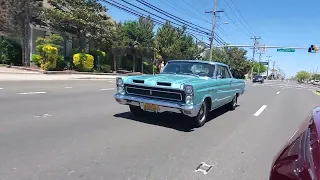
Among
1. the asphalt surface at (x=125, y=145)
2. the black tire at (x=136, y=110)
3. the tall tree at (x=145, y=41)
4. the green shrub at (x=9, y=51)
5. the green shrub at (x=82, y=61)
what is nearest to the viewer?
the asphalt surface at (x=125, y=145)

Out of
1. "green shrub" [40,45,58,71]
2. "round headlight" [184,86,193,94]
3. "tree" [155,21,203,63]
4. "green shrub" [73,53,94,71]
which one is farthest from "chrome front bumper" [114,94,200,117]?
"tree" [155,21,203,63]

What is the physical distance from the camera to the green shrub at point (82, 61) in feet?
101

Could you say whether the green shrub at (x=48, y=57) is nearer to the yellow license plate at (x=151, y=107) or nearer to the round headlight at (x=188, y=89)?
the yellow license plate at (x=151, y=107)

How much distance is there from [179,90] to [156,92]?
2.06ft

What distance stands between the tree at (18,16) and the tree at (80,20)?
75.6 inches

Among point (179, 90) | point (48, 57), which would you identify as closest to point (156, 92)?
point (179, 90)

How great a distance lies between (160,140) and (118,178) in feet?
7.31

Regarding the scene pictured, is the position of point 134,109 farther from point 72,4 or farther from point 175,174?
point 72,4

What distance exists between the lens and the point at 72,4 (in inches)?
1221

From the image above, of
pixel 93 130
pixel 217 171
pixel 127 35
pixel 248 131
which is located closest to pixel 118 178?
pixel 217 171

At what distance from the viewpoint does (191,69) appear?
29.1 ft

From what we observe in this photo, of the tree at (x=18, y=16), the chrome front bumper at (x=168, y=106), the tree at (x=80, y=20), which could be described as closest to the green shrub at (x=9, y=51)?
the tree at (x=18, y=16)

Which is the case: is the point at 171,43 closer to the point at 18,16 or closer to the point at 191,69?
the point at 18,16

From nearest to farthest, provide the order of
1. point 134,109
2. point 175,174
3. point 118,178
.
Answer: point 118,178 < point 175,174 < point 134,109
